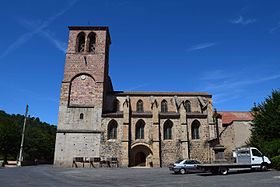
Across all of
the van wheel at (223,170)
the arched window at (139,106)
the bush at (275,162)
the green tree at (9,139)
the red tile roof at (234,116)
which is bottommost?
the van wheel at (223,170)

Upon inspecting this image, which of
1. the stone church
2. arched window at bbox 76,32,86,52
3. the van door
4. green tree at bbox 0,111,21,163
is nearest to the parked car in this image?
the van door

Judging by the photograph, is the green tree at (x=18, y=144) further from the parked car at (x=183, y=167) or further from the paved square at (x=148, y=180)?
the parked car at (x=183, y=167)

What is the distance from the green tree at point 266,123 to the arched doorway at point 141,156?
41.5 feet

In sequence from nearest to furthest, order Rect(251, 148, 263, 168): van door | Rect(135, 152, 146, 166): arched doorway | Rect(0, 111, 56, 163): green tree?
Rect(251, 148, 263, 168): van door < Rect(135, 152, 146, 166): arched doorway < Rect(0, 111, 56, 163): green tree

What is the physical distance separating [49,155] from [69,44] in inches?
1277

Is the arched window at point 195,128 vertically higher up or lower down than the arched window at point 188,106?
lower down

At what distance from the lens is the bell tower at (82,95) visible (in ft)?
97.7

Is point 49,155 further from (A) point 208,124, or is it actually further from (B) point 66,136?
(A) point 208,124

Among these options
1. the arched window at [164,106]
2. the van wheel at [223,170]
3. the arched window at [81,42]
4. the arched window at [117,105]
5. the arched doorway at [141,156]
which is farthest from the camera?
the arched window at [164,106]

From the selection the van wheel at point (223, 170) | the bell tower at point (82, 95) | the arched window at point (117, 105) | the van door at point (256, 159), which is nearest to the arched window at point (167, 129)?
the arched window at point (117, 105)

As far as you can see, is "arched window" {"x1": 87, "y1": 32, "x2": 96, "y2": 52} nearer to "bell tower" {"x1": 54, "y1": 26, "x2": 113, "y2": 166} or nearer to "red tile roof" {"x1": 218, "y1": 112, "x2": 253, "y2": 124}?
"bell tower" {"x1": 54, "y1": 26, "x2": 113, "y2": 166}

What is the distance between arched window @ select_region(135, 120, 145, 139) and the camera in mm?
31688

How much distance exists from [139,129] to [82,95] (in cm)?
917

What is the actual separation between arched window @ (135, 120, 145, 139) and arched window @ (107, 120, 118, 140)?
283 centimetres
